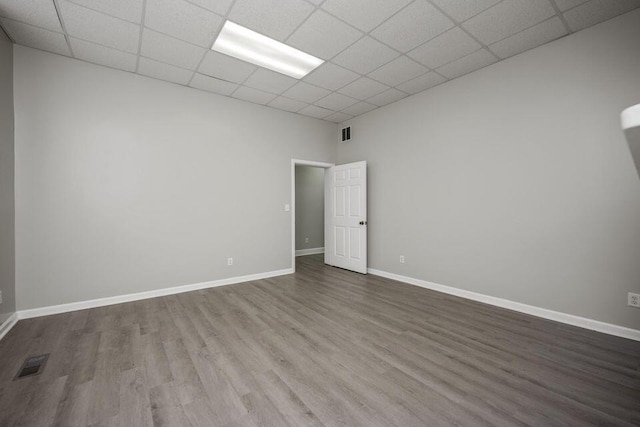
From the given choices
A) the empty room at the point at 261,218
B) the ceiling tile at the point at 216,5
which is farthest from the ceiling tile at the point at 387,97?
the ceiling tile at the point at 216,5

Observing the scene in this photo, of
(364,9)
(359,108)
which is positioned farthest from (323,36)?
(359,108)

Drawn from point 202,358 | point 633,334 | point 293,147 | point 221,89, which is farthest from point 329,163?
point 633,334

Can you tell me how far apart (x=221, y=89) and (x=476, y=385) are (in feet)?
14.4

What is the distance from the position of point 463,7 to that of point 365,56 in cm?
103

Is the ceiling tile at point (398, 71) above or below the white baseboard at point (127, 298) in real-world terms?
above

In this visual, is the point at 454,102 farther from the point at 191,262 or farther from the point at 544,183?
the point at 191,262

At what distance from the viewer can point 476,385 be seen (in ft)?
5.75

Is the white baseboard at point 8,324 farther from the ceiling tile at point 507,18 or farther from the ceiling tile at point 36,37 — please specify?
the ceiling tile at point 507,18

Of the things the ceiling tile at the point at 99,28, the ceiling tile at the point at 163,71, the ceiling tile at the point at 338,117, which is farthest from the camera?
the ceiling tile at the point at 338,117

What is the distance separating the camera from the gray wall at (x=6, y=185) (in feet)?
8.23

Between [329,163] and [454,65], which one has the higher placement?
[454,65]

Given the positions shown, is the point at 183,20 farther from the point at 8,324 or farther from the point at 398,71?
the point at 8,324

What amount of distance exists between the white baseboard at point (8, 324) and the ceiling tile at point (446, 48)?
4.87m

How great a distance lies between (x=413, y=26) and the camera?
2559mm
